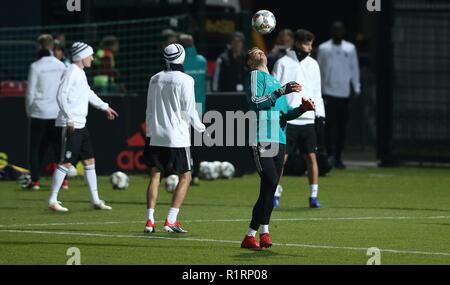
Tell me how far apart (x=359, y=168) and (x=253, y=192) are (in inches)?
213

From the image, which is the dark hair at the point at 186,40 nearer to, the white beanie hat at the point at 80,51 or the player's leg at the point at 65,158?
the white beanie hat at the point at 80,51

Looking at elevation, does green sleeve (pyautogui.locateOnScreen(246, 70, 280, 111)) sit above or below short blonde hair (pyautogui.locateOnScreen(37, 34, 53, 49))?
below

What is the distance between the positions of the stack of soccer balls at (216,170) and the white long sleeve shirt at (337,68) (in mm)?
3139

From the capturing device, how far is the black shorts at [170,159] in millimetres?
16906

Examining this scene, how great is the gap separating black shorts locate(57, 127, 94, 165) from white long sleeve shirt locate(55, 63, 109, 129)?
13 cm

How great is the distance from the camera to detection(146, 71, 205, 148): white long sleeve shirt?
1692 centimetres

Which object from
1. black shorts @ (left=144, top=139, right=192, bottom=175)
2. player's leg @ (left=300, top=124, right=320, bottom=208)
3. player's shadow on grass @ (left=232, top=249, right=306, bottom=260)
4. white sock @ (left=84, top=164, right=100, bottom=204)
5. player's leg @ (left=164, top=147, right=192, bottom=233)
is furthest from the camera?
player's leg @ (left=300, top=124, right=320, bottom=208)

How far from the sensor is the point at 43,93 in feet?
75.2

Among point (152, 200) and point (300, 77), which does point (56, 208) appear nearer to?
point (152, 200)

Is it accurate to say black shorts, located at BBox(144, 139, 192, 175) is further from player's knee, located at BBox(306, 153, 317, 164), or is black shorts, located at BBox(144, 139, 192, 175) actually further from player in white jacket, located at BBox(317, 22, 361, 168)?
player in white jacket, located at BBox(317, 22, 361, 168)

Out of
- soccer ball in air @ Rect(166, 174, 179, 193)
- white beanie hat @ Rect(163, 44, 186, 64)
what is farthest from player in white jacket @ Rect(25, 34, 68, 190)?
white beanie hat @ Rect(163, 44, 186, 64)

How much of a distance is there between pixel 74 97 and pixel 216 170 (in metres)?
5.74

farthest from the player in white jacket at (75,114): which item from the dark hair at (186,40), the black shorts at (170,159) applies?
the dark hair at (186,40)

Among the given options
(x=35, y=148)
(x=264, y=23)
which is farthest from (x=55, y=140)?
(x=264, y=23)
